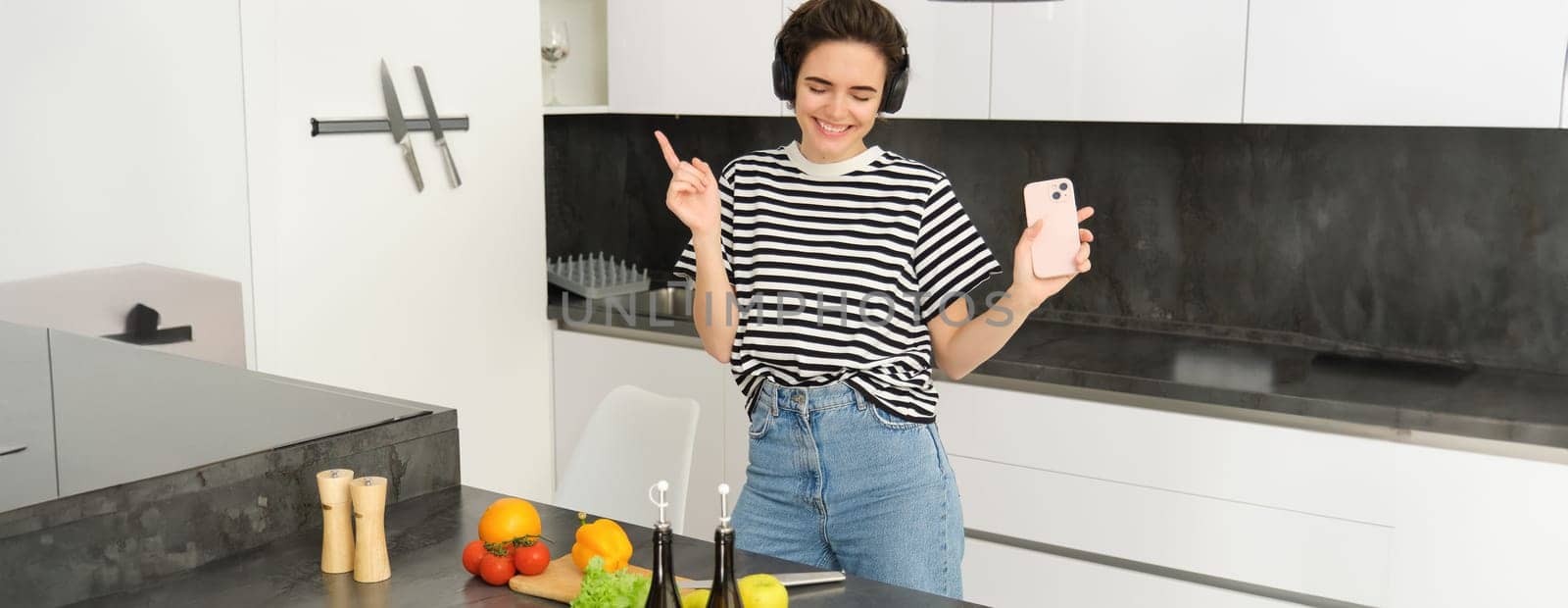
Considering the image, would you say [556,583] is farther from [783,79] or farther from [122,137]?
[122,137]

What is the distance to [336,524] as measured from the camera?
5.09ft

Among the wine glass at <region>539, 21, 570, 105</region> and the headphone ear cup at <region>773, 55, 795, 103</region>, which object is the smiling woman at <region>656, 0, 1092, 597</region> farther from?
the wine glass at <region>539, 21, 570, 105</region>

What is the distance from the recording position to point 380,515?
1.55 m

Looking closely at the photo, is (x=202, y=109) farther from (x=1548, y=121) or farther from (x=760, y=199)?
(x=1548, y=121)

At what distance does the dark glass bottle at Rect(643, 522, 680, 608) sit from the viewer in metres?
1.26

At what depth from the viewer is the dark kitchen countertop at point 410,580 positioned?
1.49m

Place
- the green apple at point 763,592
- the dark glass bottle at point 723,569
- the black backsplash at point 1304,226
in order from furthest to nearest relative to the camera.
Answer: the black backsplash at point 1304,226
the green apple at point 763,592
the dark glass bottle at point 723,569

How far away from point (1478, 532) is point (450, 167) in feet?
7.01

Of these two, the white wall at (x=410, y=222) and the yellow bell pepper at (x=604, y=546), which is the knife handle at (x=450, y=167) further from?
the yellow bell pepper at (x=604, y=546)

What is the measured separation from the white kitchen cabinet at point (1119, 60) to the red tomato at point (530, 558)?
159 centimetres

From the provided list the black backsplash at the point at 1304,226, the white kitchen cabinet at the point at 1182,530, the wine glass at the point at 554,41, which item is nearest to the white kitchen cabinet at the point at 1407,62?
the black backsplash at the point at 1304,226

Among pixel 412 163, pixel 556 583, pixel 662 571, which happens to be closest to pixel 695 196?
pixel 556 583

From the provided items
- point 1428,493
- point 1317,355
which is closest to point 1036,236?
point 1428,493

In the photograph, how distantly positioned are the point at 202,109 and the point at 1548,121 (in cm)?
236
